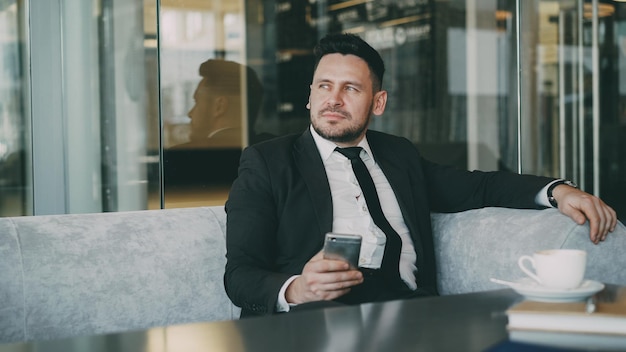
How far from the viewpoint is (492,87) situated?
7992 mm

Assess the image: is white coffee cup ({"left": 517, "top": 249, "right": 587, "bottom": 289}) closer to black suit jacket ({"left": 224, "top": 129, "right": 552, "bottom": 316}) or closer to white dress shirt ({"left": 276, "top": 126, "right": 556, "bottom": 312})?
black suit jacket ({"left": 224, "top": 129, "right": 552, "bottom": 316})

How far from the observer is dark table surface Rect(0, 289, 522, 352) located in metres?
1.09

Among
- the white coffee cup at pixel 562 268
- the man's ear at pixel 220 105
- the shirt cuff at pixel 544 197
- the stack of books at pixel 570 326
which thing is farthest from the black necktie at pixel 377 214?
the man's ear at pixel 220 105

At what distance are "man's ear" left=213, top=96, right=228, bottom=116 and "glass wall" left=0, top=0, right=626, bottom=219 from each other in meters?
0.01

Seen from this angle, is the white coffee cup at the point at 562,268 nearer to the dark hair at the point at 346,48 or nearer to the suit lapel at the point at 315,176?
the suit lapel at the point at 315,176

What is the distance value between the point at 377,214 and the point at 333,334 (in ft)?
4.01

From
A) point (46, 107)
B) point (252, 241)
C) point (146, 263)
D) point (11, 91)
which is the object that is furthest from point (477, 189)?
point (11, 91)

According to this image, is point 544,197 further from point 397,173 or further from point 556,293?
point 556,293

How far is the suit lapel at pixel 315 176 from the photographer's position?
7.39ft

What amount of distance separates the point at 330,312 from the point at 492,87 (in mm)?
7005

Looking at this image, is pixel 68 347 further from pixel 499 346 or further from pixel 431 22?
pixel 431 22

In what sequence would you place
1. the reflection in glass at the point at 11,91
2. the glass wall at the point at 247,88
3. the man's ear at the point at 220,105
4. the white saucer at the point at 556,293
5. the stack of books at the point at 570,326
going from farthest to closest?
the man's ear at the point at 220,105 < the reflection in glass at the point at 11,91 < the glass wall at the point at 247,88 < the white saucer at the point at 556,293 < the stack of books at the point at 570,326

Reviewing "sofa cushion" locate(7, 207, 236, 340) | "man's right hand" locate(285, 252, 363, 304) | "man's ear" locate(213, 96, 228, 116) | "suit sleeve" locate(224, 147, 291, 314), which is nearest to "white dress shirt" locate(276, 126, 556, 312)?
"suit sleeve" locate(224, 147, 291, 314)

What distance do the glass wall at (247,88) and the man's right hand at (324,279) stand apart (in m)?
1.90
